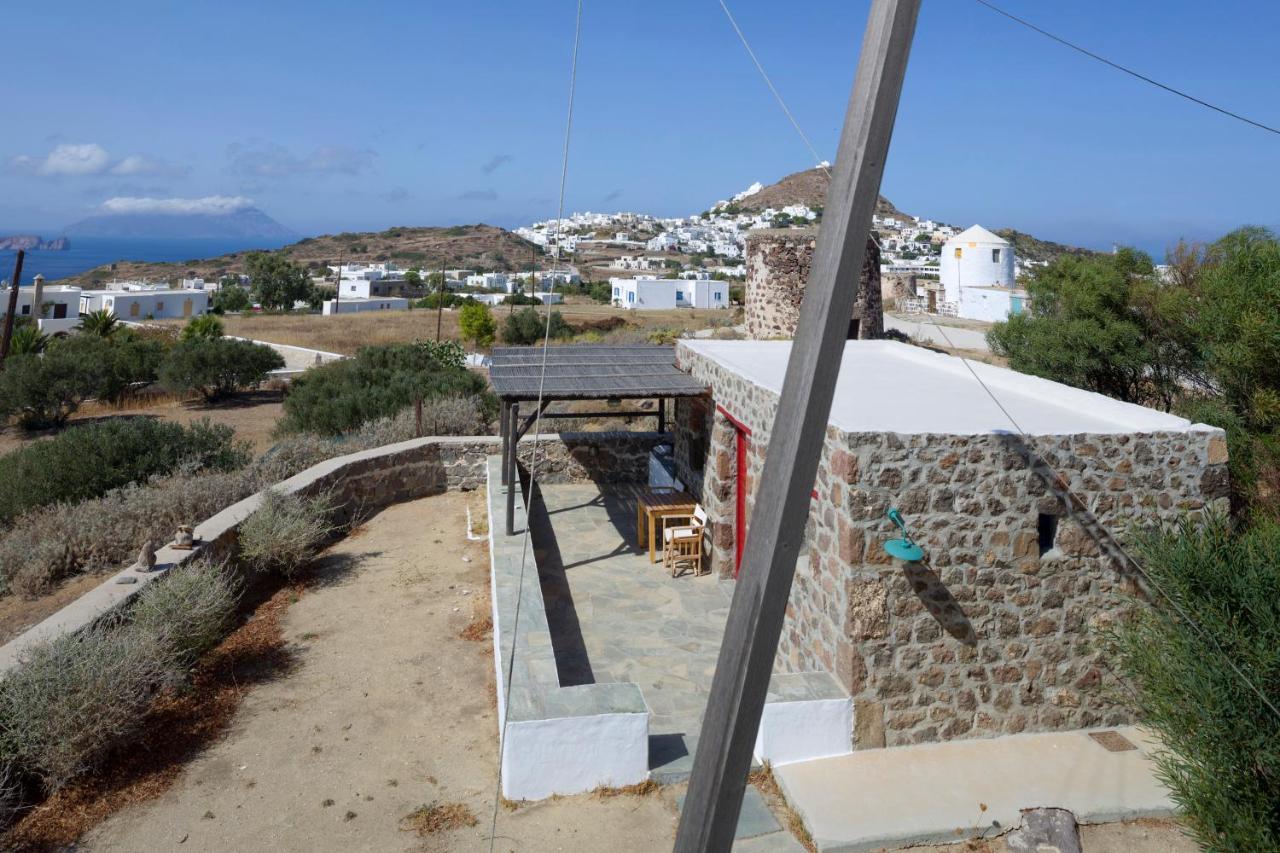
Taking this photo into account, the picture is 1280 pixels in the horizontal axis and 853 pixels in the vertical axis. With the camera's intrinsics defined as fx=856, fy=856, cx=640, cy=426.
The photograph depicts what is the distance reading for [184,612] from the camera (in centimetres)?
678

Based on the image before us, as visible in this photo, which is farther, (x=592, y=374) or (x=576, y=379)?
(x=592, y=374)

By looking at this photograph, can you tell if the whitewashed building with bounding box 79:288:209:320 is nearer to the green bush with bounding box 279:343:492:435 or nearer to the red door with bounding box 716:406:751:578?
the green bush with bounding box 279:343:492:435

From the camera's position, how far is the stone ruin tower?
1641 centimetres

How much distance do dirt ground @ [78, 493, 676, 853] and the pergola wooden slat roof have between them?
2.26m

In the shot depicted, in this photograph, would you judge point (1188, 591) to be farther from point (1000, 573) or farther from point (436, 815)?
point (436, 815)

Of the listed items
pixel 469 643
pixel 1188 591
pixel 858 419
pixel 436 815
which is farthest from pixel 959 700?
pixel 469 643

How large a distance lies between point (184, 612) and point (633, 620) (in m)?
3.76

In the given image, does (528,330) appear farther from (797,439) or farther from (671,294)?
(797,439)

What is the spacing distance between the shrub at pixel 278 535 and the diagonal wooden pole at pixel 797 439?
7.22m

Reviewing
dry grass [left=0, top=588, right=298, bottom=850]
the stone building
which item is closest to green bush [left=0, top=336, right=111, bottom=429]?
dry grass [left=0, top=588, right=298, bottom=850]

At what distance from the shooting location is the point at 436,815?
5.07 meters

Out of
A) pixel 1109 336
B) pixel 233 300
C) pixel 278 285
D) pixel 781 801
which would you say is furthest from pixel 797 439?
pixel 233 300

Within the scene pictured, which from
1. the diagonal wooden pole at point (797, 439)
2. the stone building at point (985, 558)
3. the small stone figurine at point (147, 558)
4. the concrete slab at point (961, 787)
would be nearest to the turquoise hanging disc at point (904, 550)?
the stone building at point (985, 558)

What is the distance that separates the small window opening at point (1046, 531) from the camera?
18.5 feet
